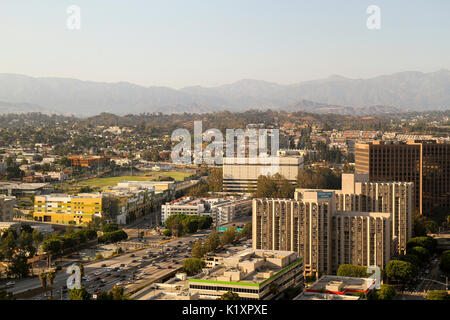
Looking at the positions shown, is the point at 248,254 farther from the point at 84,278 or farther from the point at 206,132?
the point at 206,132

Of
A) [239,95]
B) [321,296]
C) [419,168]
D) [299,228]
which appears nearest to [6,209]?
[299,228]

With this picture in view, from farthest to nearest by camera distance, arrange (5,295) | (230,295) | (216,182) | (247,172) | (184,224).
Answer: (216,182) → (247,172) → (184,224) → (5,295) → (230,295)

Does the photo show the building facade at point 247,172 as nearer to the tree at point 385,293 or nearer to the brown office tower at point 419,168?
the brown office tower at point 419,168

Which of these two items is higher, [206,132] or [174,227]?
[206,132]

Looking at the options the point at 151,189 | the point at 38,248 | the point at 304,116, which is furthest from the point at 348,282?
the point at 304,116

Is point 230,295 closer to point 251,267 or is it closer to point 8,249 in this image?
point 251,267

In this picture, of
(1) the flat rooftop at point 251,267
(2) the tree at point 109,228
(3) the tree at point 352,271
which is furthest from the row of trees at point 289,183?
(1) the flat rooftop at point 251,267

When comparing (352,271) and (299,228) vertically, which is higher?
(299,228)
